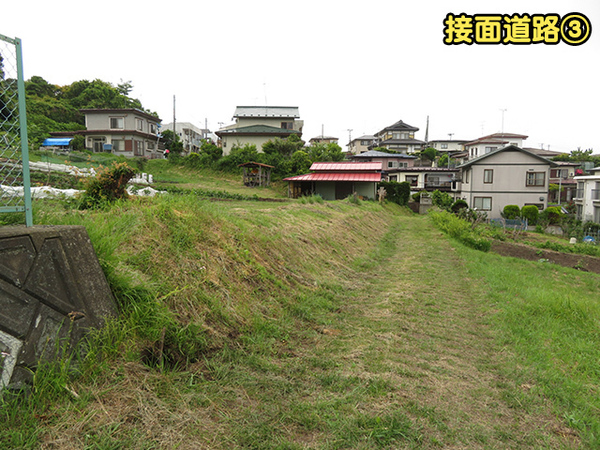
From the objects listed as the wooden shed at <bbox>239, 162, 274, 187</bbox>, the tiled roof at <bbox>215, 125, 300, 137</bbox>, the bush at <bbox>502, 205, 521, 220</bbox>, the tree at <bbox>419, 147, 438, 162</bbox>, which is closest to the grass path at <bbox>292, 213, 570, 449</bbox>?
the wooden shed at <bbox>239, 162, 274, 187</bbox>

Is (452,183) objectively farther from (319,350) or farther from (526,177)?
(319,350)

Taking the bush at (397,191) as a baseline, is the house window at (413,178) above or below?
above

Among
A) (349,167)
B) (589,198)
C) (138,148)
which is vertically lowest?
(589,198)

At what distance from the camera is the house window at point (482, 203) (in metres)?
34.0

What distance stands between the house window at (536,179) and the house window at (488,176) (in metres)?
3.01

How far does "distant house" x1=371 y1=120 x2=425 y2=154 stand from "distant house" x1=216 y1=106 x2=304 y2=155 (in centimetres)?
2492

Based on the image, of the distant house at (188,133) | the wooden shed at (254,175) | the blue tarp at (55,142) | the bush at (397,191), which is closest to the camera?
the wooden shed at (254,175)

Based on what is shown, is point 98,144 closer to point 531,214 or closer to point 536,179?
point 531,214

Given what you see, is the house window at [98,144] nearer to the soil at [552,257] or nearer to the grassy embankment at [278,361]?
the soil at [552,257]

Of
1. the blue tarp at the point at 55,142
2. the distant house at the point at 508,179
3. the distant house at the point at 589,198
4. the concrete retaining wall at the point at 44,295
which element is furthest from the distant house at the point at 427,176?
the concrete retaining wall at the point at 44,295

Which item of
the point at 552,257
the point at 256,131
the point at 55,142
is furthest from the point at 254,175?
the point at 552,257

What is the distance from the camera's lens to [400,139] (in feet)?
218

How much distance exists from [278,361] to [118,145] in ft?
128

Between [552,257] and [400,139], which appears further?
[400,139]
